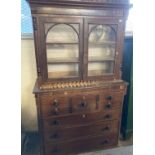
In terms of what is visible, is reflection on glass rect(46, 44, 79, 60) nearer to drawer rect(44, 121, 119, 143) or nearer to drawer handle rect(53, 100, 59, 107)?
drawer handle rect(53, 100, 59, 107)

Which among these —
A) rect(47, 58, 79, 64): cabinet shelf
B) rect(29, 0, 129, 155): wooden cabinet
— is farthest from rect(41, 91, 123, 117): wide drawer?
rect(47, 58, 79, 64): cabinet shelf

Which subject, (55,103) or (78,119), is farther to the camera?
(78,119)

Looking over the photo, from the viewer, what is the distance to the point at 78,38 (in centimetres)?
148

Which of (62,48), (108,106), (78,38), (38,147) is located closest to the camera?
(78,38)

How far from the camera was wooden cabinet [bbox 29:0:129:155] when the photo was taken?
4.55ft

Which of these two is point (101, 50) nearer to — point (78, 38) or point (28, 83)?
point (78, 38)

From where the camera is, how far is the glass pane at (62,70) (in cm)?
157

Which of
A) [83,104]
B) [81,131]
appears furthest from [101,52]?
[81,131]

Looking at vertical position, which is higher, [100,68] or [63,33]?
[63,33]

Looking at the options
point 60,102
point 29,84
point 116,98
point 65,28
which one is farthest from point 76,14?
point 29,84

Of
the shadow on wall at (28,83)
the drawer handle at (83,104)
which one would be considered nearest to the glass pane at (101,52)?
the drawer handle at (83,104)

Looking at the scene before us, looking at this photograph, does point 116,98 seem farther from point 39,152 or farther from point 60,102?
point 39,152

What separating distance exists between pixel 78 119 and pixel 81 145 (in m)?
0.37

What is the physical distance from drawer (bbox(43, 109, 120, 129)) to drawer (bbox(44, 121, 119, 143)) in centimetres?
6
